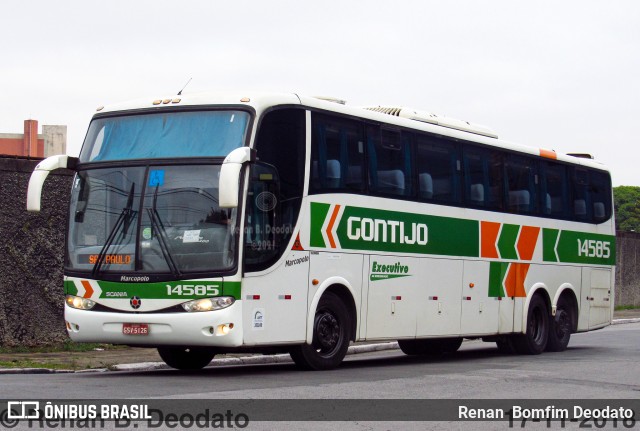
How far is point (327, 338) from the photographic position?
1485cm

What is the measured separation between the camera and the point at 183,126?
13859 millimetres

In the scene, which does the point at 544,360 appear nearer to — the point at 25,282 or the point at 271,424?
the point at 25,282

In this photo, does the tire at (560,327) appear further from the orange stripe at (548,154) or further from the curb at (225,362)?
the curb at (225,362)

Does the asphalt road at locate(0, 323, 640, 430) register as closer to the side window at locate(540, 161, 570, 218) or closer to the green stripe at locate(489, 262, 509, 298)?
the green stripe at locate(489, 262, 509, 298)

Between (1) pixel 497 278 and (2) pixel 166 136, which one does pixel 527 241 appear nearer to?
(1) pixel 497 278

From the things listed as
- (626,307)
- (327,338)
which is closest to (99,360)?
(327,338)

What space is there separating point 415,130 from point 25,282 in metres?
6.91

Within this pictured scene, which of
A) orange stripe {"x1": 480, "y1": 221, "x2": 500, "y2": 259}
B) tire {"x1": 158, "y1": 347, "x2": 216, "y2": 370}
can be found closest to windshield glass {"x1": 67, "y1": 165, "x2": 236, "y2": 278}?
tire {"x1": 158, "y1": 347, "x2": 216, "y2": 370}

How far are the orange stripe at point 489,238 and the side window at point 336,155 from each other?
3.74 meters

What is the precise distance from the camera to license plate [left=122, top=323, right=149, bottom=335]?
522 inches

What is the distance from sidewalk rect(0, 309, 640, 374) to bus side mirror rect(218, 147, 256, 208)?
4.40m

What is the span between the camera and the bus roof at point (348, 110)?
1385cm

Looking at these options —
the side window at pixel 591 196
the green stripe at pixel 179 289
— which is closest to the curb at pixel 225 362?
the green stripe at pixel 179 289

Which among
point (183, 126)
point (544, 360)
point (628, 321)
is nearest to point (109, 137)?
point (183, 126)
